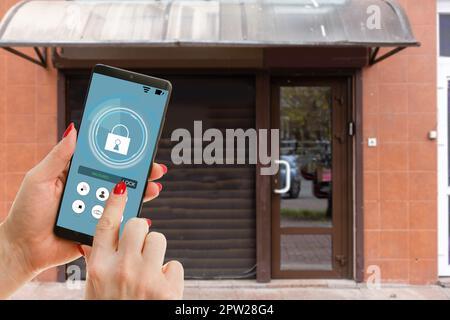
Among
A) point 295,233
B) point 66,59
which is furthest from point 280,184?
point 66,59

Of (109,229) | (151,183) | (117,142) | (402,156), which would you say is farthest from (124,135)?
(402,156)

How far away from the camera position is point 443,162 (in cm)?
606

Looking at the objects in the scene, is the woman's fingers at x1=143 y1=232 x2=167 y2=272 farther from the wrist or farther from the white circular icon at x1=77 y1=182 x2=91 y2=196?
the wrist

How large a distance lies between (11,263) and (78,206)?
1.10 ft

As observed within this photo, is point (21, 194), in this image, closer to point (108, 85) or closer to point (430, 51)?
point (108, 85)

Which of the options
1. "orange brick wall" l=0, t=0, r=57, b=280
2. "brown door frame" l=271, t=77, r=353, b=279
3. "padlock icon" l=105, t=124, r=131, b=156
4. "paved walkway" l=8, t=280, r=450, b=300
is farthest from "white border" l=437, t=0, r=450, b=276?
"padlock icon" l=105, t=124, r=131, b=156

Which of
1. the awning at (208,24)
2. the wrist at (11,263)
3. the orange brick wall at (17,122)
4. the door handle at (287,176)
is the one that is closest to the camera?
the wrist at (11,263)

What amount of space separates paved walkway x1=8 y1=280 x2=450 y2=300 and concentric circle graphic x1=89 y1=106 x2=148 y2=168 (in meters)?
4.30

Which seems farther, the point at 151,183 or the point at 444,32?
the point at 444,32

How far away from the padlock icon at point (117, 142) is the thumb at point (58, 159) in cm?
9

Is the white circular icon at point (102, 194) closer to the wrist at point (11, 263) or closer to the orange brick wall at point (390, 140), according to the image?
the wrist at point (11, 263)

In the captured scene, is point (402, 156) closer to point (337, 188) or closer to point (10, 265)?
point (337, 188)

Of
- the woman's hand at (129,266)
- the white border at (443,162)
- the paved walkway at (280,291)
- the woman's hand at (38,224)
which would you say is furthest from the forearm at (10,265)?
the white border at (443,162)

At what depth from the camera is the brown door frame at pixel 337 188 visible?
6.00 m
